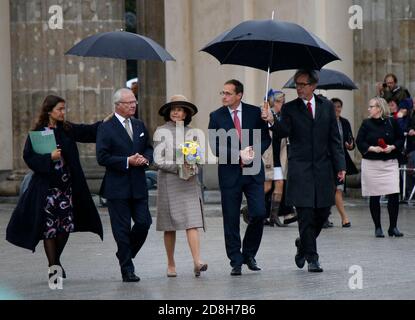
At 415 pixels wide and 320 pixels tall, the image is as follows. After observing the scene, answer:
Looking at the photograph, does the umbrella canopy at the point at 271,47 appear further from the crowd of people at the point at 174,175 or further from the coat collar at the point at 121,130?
the coat collar at the point at 121,130

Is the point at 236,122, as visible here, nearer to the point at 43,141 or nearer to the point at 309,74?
the point at 309,74

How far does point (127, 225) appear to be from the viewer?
14070mm

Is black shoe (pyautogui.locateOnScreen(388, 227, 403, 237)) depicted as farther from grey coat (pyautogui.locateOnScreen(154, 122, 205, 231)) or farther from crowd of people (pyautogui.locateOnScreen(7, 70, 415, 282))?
grey coat (pyautogui.locateOnScreen(154, 122, 205, 231))

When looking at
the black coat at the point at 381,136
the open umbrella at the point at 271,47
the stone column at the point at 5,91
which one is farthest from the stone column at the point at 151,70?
the open umbrella at the point at 271,47

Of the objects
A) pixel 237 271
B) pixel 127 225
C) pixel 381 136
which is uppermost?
pixel 381 136

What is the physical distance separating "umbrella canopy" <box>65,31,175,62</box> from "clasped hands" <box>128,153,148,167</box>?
1.06 m

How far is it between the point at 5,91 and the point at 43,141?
1161 cm

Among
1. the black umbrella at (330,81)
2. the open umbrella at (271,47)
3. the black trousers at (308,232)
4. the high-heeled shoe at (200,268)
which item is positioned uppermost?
the open umbrella at (271,47)

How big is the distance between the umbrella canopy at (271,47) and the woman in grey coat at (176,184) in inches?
25.9

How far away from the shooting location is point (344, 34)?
24.2 metres

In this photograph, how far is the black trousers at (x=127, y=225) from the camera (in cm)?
1402

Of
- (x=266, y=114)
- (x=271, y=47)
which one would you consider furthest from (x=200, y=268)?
(x=271, y=47)
